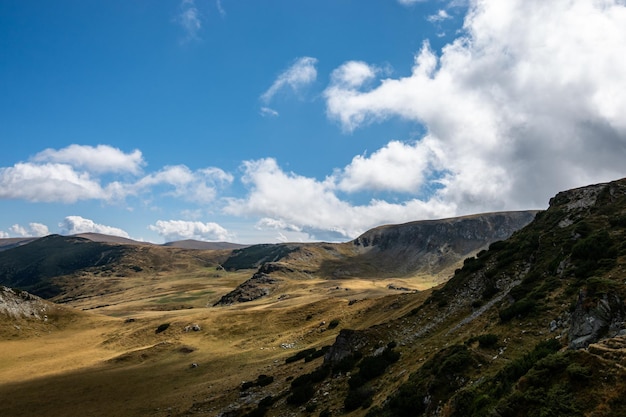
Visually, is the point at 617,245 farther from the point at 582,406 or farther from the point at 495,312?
the point at 582,406

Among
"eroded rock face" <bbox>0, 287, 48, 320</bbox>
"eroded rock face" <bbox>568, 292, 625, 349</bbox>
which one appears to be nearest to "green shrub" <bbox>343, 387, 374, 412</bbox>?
"eroded rock face" <bbox>568, 292, 625, 349</bbox>

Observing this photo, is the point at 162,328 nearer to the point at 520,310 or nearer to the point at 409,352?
the point at 409,352

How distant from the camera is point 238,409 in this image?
29844mm

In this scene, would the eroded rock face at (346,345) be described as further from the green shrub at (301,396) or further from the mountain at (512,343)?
the green shrub at (301,396)

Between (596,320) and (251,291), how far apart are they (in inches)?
6331

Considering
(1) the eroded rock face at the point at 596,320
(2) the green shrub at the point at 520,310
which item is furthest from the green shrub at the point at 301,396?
(1) the eroded rock face at the point at 596,320

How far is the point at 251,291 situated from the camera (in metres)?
168

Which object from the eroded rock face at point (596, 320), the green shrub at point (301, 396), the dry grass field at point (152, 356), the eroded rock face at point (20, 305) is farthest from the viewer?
the eroded rock face at point (20, 305)

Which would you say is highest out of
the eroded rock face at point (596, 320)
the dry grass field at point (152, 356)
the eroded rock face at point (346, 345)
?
the eroded rock face at point (596, 320)

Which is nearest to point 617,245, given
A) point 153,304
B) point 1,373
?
point 1,373

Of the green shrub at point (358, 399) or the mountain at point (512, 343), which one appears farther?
the green shrub at point (358, 399)

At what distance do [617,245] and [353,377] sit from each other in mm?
20650

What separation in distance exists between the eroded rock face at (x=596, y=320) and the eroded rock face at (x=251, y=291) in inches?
5958

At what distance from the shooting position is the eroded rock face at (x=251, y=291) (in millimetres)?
161500
